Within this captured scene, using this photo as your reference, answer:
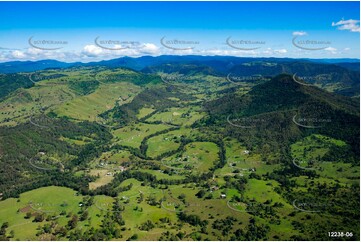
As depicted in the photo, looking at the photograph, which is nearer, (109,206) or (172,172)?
(109,206)

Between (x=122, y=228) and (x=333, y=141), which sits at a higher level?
(x=333, y=141)

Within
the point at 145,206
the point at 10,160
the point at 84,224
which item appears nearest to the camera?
the point at 84,224

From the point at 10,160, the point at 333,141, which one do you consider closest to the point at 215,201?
the point at 333,141

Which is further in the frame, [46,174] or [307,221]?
[46,174]

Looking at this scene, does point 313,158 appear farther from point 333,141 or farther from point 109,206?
point 109,206

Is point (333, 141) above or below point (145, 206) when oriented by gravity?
above

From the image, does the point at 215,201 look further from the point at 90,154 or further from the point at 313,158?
the point at 90,154

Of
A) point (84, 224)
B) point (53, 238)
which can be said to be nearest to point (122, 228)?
point (84, 224)

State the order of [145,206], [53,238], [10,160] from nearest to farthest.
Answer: [53,238] < [145,206] < [10,160]

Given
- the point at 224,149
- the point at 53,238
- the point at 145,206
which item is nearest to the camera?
the point at 53,238
